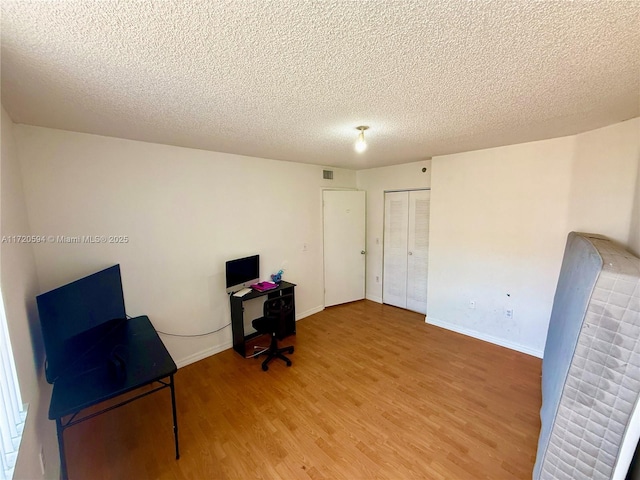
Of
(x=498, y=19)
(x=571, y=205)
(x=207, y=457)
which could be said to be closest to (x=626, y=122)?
(x=571, y=205)

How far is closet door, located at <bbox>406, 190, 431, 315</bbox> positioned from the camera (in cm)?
409

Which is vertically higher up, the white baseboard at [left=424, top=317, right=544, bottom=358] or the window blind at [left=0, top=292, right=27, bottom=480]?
the window blind at [left=0, top=292, right=27, bottom=480]

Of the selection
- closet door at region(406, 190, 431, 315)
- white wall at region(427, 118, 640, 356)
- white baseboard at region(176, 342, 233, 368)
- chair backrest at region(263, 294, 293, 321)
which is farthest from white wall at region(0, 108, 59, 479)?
closet door at region(406, 190, 431, 315)

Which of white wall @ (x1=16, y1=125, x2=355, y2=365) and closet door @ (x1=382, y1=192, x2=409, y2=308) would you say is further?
closet door @ (x1=382, y1=192, x2=409, y2=308)

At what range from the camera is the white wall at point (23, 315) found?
1221 mm

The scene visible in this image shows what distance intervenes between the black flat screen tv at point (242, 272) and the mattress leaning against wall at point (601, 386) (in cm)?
298

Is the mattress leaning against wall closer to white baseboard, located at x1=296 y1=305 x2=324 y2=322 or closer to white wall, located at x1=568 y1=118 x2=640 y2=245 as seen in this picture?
white wall, located at x1=568 y1=118 x2=640 y2=245

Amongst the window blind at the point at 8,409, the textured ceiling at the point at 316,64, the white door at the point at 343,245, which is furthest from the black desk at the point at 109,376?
the white door at the point at 343,245

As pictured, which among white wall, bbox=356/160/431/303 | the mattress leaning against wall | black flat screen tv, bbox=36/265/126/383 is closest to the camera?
the mattress leaning against wall

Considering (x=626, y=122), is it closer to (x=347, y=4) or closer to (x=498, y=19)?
(x=498, y=19)

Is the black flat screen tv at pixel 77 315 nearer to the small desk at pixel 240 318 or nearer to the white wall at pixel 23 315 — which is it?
the white wall at pixel 23 315

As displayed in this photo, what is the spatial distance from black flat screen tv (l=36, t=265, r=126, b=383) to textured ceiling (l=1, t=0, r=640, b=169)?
3.93ft

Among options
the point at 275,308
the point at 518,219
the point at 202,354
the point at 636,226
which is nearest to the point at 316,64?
the point at 275,308

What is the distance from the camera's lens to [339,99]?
5.35 feet
